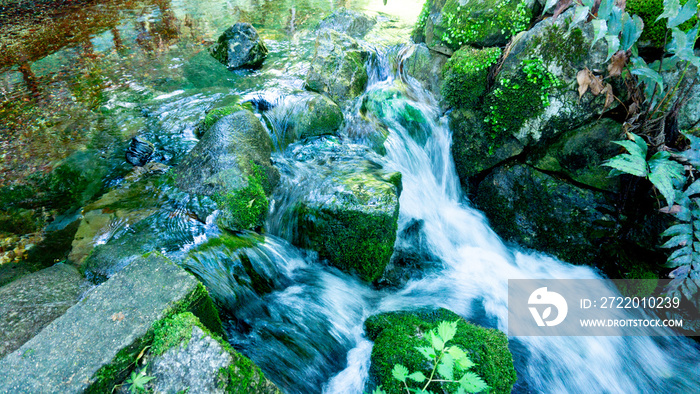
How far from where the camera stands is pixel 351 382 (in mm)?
2953

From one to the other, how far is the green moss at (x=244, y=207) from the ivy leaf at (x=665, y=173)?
4.12 metres

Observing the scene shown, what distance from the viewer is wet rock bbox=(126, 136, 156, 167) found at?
5035 millimetres

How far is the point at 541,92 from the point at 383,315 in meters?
3.38

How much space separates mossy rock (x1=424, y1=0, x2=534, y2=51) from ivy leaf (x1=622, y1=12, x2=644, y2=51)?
1.45 meters

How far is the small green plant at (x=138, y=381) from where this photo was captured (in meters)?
1.78

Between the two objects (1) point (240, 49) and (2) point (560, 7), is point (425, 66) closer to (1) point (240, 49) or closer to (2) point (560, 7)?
(2) point (560, 7)

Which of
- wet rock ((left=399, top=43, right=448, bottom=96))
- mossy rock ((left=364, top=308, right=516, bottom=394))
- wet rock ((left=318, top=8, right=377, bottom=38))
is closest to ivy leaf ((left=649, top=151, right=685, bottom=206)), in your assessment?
mossy rock ((left=364, top=308, right=516, bottom=394))

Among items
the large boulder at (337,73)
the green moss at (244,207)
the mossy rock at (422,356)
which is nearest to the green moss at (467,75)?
the large boulder at (337,73)

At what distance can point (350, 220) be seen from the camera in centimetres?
390

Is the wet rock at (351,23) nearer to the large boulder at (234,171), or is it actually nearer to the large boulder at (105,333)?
the large boulder at (234,171)

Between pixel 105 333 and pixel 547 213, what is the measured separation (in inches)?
197

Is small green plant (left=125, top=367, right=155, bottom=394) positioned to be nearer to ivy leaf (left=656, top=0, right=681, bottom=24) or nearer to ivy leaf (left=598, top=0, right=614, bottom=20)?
ivy leaf (left=598, top=0, right=614, bottom=20)

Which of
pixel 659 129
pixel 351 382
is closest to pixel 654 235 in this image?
pixel 659 129

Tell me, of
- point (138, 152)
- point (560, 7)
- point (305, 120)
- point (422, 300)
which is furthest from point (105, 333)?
point (560, 7)
